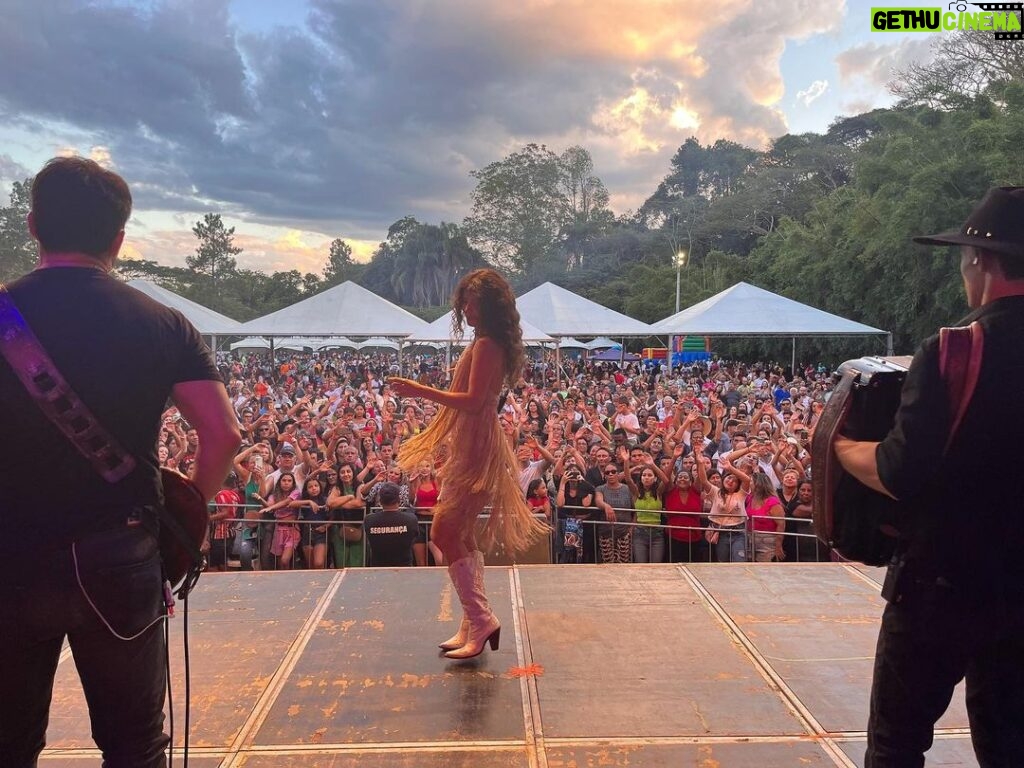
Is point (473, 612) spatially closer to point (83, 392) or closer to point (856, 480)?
point (856, 480)

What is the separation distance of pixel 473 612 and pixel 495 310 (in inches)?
57.6

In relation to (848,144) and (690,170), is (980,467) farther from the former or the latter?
(690,170)

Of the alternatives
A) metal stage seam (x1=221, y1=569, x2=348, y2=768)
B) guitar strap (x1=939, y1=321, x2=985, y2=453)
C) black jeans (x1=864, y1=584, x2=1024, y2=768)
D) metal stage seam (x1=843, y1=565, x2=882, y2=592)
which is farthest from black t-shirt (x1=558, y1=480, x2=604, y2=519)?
guitar strap (x1=939, y1=321, x2=985, y2=453)

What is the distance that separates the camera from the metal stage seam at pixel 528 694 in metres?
2.74

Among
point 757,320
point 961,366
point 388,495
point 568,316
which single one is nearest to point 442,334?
point 568,316

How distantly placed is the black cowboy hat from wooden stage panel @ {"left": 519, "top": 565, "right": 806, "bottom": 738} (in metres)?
2.01

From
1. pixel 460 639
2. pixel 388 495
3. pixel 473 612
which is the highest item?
pixel 388 495

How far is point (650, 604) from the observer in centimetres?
429

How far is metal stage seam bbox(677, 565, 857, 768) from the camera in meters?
2.75

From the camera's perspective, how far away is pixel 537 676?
3.39m

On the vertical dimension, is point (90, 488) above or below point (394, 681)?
above

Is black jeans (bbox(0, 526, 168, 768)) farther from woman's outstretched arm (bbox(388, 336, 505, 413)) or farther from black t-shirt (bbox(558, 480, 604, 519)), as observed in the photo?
black t-shirt (bbox(558, 480, 604, 519))

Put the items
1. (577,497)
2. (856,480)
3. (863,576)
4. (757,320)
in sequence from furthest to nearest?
(757,320), (577,497), (863,576), (856,480)

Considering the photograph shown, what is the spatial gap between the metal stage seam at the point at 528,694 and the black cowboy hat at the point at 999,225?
7.15 ft
